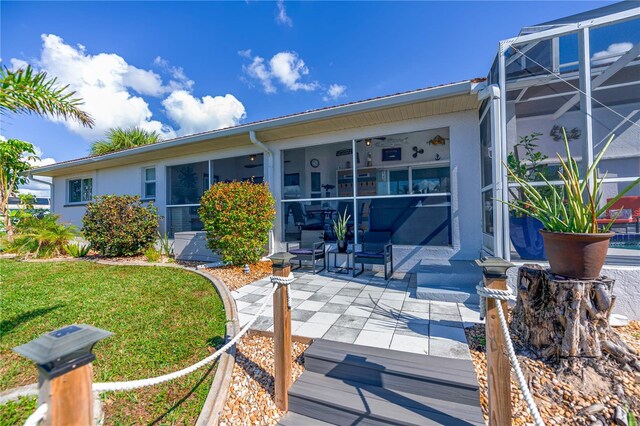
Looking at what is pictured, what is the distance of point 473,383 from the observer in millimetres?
1874

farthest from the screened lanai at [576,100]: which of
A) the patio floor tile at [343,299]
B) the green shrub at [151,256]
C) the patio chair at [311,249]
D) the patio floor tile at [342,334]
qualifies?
the green shrub at [151,256]

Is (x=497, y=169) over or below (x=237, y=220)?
over

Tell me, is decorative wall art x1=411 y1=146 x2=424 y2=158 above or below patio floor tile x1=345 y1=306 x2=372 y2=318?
above

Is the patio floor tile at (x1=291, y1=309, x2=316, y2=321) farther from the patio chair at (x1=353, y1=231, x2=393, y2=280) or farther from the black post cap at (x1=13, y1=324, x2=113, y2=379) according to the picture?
the black post cap at (x1=13, y1=324, x2=113, y2=379)

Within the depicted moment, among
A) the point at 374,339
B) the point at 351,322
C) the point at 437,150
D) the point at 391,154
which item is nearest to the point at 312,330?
the point at 351,322

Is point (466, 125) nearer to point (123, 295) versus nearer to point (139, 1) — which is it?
point (123, 295)

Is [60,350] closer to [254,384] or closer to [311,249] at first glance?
[254,384]

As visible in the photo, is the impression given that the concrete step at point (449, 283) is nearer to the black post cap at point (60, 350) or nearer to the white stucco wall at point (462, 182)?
the white stucco wall at point (462, 182)

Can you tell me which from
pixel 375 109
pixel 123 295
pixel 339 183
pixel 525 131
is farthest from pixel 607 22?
pixel 123 295

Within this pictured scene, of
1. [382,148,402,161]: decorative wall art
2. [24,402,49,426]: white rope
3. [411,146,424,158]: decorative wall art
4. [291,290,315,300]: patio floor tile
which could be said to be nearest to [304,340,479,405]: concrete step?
[291,290,315,300]: patio floor tile

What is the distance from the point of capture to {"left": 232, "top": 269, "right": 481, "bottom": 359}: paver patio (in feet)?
8.38

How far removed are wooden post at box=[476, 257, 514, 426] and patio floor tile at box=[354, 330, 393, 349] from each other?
3.17ft

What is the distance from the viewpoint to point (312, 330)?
2830 mm

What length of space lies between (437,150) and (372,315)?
430 centimetres
